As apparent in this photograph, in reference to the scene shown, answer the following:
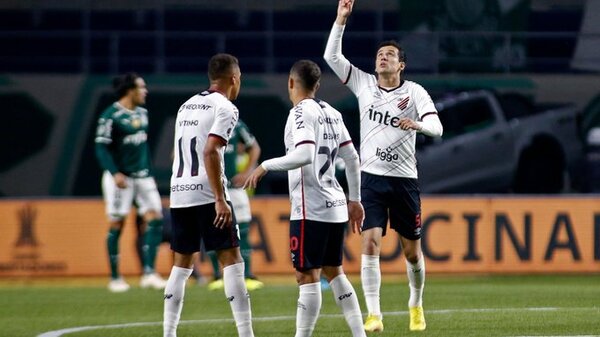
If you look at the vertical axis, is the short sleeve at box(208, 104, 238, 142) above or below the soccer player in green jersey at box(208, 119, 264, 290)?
above

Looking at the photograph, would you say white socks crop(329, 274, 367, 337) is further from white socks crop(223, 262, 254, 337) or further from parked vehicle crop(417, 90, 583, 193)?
parked vehicle crop(417, 90, 583, 193)

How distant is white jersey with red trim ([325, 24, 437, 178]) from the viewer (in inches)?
419

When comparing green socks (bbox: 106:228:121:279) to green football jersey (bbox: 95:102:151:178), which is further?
green socks (bbox: 106:228:121:279)

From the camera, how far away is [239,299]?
8992 mm

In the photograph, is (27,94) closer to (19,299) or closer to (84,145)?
(84,145)

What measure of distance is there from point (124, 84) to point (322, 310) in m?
4.24

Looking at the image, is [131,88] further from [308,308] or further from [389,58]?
[308,308]

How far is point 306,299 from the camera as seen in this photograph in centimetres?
879

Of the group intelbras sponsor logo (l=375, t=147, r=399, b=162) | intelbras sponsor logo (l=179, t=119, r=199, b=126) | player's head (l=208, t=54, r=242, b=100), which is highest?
player's head (l=208, t=54, r=242, b=100)

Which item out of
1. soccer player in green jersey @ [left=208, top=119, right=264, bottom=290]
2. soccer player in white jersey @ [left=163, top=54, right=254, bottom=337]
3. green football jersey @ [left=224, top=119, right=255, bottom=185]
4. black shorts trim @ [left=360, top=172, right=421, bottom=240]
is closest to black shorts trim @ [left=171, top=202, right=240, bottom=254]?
soccer player in white jersey @ [left=163, top=54, right=254, bottom=337]

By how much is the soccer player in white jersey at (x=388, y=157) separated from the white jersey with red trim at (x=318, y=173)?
5.38 feet

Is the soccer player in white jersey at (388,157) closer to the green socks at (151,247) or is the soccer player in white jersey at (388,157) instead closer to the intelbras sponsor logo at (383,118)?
the intelbras sponsor logo at (383,118)

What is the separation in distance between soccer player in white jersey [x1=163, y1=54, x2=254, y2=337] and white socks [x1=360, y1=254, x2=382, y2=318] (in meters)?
1.55

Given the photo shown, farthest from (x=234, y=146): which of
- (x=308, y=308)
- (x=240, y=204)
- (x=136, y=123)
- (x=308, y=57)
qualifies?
(x=308, y=57)
